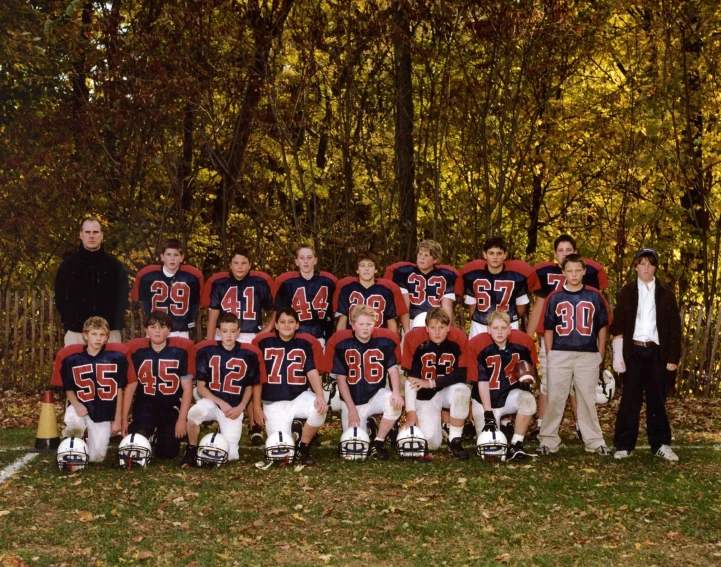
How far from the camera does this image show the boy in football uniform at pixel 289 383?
7.19 meters

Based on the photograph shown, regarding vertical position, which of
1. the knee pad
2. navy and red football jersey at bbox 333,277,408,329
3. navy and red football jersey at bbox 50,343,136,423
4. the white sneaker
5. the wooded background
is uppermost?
the wooded background

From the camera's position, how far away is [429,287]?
329 inches

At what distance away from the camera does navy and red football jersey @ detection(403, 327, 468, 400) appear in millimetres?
7477

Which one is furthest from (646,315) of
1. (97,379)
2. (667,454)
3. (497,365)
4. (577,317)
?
(97,379)

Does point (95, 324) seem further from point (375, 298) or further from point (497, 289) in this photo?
point (497, 289)

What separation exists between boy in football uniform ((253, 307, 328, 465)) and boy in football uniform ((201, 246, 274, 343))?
825 millimetres

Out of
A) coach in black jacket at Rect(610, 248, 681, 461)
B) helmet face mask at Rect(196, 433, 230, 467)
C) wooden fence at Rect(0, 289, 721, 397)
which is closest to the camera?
helmet face mask at Rect(196, 433, 230, 467)

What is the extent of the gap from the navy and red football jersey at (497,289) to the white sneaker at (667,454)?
1722 mm

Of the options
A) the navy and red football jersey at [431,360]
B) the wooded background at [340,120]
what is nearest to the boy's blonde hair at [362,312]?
the navy and red football jersey at [431,360]

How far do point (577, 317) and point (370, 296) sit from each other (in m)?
1.92

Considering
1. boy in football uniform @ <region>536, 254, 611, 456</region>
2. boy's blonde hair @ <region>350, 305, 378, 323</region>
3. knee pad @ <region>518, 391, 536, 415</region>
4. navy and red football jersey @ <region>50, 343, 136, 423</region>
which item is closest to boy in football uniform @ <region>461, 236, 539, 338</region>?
boy in football uniform @ <region>536, 254, 611, 456</region>

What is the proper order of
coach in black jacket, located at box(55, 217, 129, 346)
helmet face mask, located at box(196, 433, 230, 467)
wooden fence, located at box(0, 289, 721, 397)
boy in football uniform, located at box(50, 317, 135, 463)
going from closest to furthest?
1. helmet face mask, located at box(196, 433, 230, 467)
2. boy in football uniform, located at box(50, 317, 135, 463)
3. coach in black jacket, located at box(55, 217, 129, 346)
4. wooden fence, located at box(0, 289, 721, 397)

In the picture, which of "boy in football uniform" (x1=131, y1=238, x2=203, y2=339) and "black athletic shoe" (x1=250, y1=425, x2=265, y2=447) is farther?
"boy in football uniform" (x1=131, y1=238, x2=203, y2=339)

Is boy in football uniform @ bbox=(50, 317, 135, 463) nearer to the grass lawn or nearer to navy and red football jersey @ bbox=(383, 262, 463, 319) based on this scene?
the grass lawn
